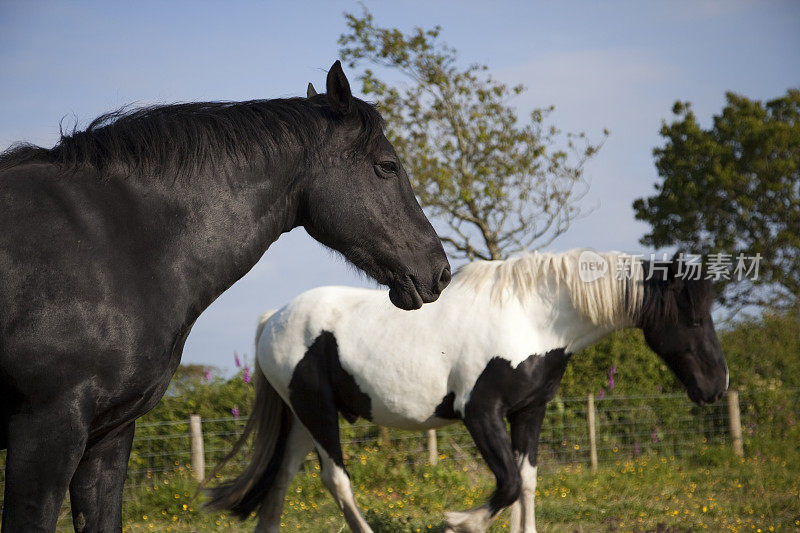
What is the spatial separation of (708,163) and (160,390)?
2393cm

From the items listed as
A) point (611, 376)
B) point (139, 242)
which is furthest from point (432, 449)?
point (139, 242)

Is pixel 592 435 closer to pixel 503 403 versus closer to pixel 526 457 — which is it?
pixel 526 457

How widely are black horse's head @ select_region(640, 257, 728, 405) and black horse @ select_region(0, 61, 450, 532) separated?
343 cm

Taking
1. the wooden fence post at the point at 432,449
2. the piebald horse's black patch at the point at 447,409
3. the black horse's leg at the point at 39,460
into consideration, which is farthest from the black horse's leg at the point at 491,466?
the wooden fence post at the point at 432,449

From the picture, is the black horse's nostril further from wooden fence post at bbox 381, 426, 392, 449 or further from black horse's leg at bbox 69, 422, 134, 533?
wooden fence post at bbox 381, 426, 392, 449

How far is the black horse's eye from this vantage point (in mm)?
2445

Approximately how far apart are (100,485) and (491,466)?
2860 millimetres

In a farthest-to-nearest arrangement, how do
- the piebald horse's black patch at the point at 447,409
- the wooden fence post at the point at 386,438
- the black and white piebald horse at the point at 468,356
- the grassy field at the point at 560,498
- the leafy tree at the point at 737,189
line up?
1. the leafy tree at the point at 737,189
2. the wooden fence post at the point at 386,438
3. the grassy field at the point at 560,498
4. the piebald horse's black patch at the point at 447,409
5. the black and white piebald horse at the point at 468,356

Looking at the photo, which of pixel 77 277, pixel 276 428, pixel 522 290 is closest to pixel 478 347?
pixel 522 290

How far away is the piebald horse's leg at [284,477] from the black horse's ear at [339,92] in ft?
12.3

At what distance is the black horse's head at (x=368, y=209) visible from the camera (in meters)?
2.42

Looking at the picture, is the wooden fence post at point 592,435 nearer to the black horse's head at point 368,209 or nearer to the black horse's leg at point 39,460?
the black horse's head at point 368,209

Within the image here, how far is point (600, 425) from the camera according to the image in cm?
990

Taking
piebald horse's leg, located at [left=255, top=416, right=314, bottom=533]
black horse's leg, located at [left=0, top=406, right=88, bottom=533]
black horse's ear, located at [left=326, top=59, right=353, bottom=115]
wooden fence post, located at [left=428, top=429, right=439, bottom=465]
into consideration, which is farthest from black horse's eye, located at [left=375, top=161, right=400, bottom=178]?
A: wooden fence post, located at [left=428, top=429, right=439, bottom=465]
